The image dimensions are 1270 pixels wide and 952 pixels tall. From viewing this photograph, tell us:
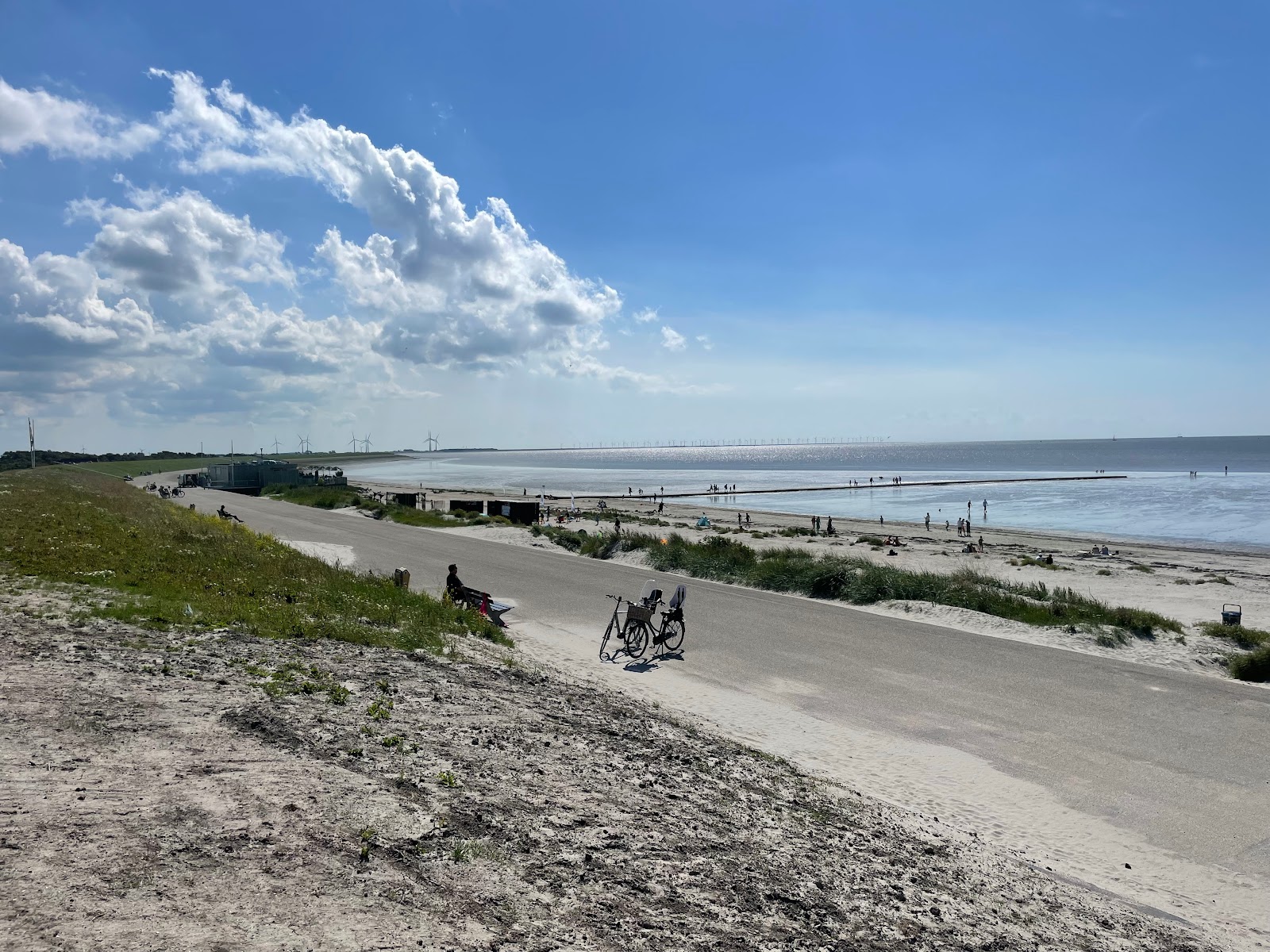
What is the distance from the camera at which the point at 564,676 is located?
12.2m

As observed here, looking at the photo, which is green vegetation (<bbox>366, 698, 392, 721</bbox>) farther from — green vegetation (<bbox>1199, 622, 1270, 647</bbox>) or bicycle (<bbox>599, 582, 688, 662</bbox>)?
green vegetation (<bbox>1199, 622, 1270, 647</bbox>)

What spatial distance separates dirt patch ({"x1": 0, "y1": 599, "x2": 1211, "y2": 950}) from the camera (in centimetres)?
430

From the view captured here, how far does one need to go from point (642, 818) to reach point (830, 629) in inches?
455

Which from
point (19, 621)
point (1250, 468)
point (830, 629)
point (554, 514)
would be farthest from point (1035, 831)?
point (1250, 468)

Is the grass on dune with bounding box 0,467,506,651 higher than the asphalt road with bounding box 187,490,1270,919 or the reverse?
higher

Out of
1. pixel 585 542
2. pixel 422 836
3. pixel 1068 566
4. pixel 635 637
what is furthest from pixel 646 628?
pixel 1068 566

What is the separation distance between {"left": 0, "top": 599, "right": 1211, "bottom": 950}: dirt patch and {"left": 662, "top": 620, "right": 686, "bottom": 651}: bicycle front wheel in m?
6.03

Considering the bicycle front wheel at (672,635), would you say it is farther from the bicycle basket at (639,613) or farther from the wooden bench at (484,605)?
the wooden bench at (484,605)

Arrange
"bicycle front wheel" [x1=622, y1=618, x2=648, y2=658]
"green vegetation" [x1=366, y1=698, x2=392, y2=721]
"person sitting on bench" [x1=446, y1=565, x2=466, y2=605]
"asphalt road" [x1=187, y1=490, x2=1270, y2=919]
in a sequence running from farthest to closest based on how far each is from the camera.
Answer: "person sitting on bench" [x1=446, y1=565, x2=466, y2=605] < "bicycle front wheel" [x1=622, y1=618, x2=648, y2=658] < "asphalt road" [x1=187, y1=490, x2=1270, y2=919] < "green vegetation" [x1=366, y1=698, x2=392, y2=721]

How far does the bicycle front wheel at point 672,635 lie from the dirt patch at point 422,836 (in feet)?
19.8

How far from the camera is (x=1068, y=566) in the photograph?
34750 millimetres

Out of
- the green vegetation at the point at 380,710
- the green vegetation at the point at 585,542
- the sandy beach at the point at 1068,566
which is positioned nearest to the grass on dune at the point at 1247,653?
the sandy beach at the point at 1068,566

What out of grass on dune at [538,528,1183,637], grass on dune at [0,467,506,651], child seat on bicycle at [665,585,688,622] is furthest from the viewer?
grass on dune at [538,528,1183,637]

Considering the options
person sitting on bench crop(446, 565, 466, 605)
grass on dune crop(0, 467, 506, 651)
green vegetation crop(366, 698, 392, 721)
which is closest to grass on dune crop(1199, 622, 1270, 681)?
grass on dune crop(0, 467, 506, 651)
